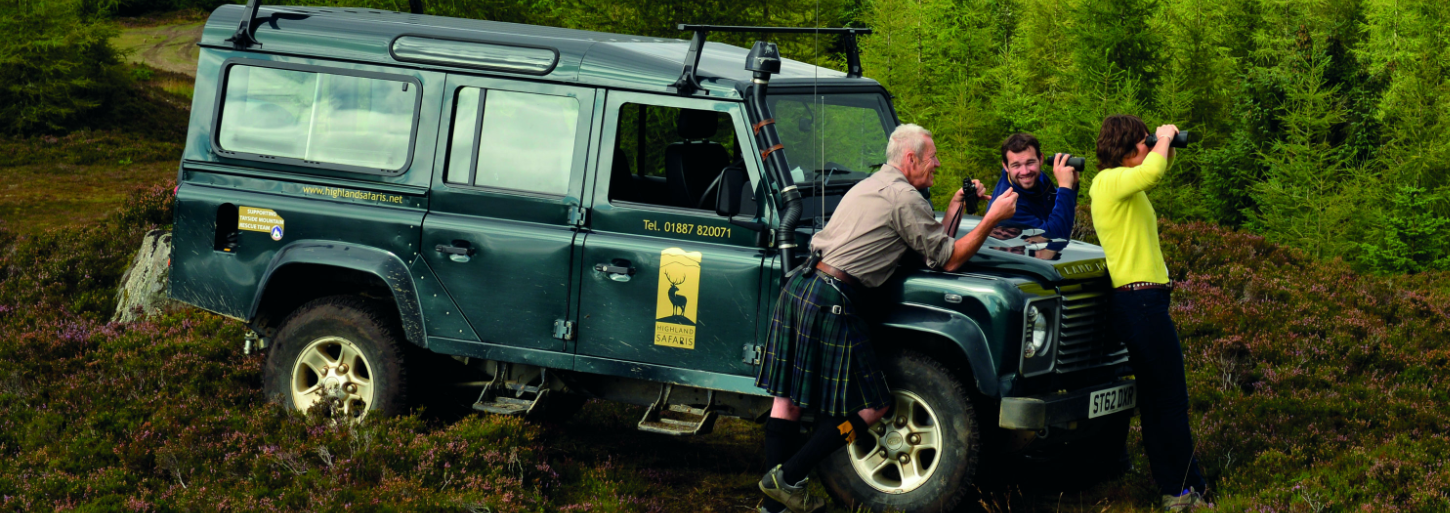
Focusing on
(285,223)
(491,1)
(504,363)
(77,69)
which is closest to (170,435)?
(285,223)

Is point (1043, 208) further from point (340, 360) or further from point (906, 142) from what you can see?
point (340, 360)

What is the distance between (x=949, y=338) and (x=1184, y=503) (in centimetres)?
149

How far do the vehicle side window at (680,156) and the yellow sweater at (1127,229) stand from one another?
1798mm

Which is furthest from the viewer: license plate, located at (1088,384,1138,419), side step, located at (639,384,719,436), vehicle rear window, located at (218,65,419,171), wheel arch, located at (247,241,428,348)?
vehicle rear window, located at (218,65,419,171)

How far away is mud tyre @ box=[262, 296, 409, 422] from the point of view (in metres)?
6.53

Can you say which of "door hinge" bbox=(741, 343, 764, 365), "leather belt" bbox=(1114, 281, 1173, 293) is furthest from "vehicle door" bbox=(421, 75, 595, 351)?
"leather belt" bbox=(1114, 281, 1173, 293)

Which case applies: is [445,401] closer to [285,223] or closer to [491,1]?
[285,223]

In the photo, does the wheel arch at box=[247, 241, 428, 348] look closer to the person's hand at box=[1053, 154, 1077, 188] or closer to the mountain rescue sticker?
the mountain rescue sticker

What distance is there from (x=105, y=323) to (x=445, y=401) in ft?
16.5

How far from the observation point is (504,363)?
660 cm

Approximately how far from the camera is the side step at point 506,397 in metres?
6.36

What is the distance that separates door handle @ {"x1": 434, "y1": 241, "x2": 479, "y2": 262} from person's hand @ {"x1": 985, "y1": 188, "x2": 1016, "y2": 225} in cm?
272

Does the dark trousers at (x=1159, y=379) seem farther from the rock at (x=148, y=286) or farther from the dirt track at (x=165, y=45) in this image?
the dirt track at (x=165, y=45)

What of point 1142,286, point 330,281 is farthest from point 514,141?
point 1142,286
